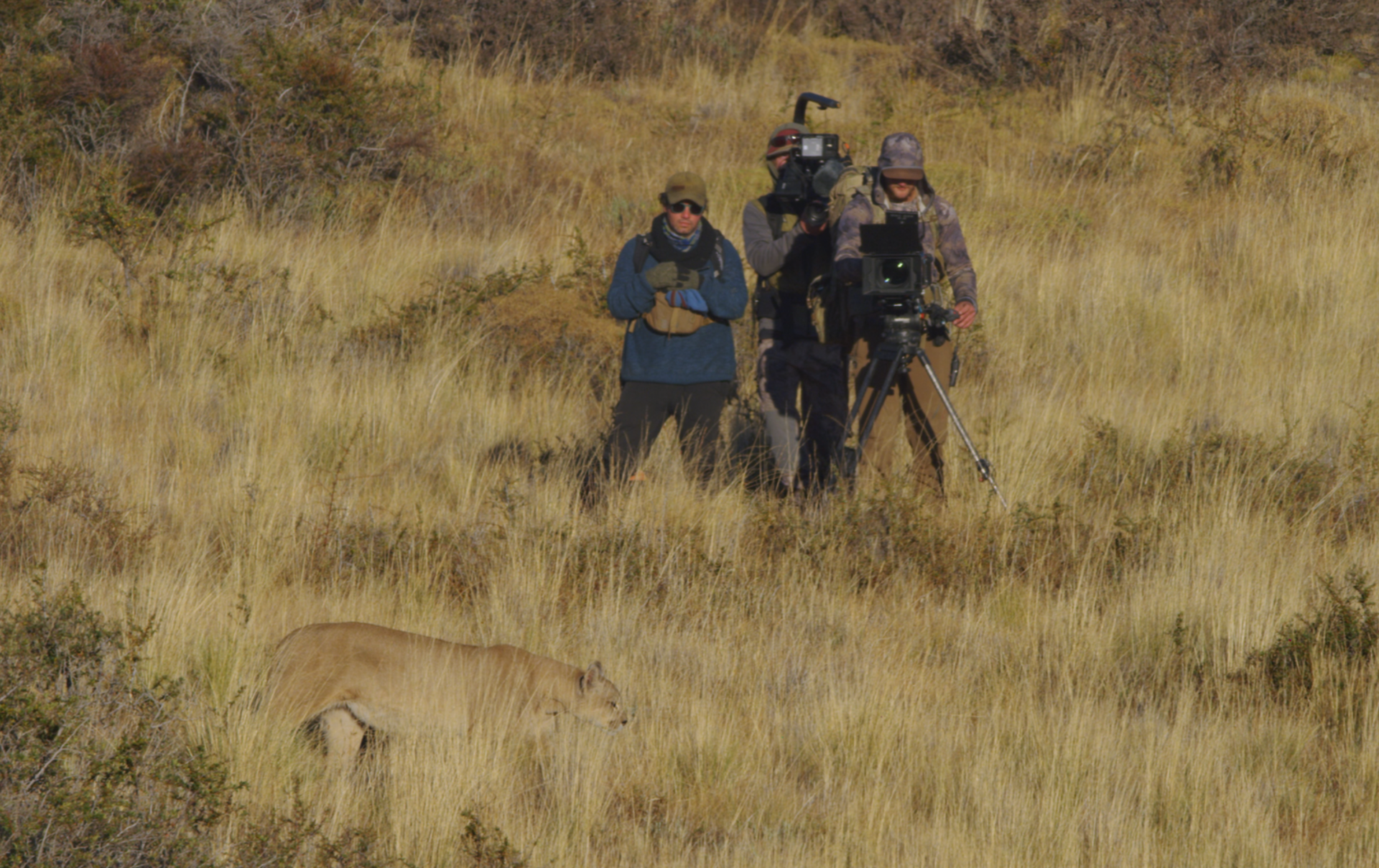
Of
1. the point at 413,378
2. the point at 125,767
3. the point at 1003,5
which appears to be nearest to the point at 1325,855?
the point at 125,767

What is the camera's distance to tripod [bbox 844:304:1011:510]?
6.12m

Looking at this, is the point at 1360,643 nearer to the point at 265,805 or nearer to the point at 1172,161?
the point at 265,805

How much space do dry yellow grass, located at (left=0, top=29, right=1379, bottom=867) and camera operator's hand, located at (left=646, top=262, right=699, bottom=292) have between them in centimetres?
96

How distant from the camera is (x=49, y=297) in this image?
27.5ft

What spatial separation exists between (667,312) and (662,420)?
1.85 feet

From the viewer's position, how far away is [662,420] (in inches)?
258

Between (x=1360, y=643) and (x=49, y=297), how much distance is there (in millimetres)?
7573

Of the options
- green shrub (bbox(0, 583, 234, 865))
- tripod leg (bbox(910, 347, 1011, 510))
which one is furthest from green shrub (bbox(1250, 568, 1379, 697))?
green shrub (bbox(0, 583, 234, 865))

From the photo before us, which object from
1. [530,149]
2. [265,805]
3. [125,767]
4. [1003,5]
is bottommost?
[265,805]

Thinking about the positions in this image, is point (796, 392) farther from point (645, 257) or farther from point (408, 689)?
point (408, 689)

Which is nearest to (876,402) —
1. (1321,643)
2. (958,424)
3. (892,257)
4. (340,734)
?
(958,424)

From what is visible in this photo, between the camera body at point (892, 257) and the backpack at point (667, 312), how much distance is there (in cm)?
76

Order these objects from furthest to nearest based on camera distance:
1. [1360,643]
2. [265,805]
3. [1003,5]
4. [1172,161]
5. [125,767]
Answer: [1003,5] → [1172,161] → [1360,643] → [265,805] → [125,767]

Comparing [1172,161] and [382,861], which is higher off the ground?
[1172,161]
